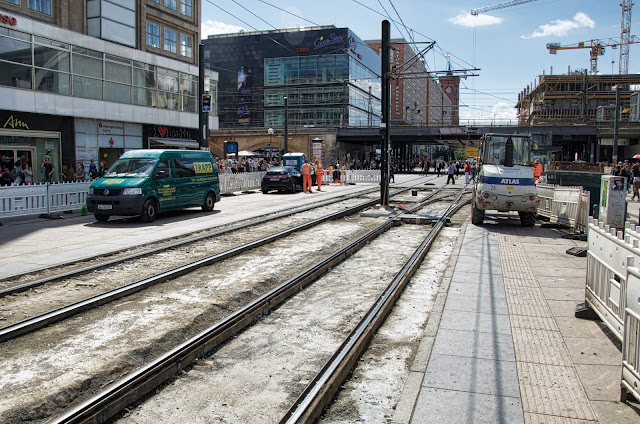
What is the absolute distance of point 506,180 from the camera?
49.3 ft

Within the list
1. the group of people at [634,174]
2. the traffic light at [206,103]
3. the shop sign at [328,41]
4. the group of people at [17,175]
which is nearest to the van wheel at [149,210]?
the group of people at [17,175]

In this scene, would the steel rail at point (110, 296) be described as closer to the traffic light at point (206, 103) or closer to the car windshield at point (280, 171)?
the traffic light at point (206, 103)

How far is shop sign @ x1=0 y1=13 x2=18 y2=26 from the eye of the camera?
72.9 ft

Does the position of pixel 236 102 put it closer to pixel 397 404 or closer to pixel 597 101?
pixel 597 101

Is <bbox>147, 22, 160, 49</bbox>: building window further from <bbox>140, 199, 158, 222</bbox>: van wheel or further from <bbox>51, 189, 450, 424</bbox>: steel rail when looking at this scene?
<bbox>51, 189, 450, 424</bbox>: steel rail

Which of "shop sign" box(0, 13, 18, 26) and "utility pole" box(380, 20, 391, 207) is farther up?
"shop sign" box(0, 13, 18, 26)

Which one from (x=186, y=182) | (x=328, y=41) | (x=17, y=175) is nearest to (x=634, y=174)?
(x=186, y=182)

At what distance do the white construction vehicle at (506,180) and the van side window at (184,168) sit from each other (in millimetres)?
8750

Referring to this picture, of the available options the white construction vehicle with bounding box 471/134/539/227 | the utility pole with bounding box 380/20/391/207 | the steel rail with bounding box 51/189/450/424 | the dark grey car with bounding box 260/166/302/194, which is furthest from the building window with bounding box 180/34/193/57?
the steel rail with bounding box 51/189/450/424

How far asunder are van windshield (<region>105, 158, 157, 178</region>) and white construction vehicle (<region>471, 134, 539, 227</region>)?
9.36 meters

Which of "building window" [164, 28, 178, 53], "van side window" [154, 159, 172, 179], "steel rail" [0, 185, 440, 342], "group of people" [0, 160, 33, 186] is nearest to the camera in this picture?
"steel rail" [0, 185, 440, 342]

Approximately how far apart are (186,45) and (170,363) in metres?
34.9

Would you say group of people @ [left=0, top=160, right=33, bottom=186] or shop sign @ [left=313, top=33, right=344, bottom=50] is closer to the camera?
group of people @ [left=0, top=160, right=33, bottom=186]

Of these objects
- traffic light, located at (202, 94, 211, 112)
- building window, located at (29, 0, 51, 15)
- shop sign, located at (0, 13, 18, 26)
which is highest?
building window, located at (29, 0, 51, 15)
